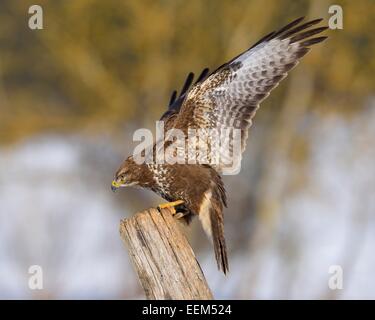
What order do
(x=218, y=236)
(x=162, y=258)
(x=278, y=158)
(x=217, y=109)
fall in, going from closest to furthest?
(x=162, y=258) → (x=218, y=236) → (x=217, y=109) → (x=278, y=158)

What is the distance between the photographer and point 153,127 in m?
14.6

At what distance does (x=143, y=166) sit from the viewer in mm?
6434

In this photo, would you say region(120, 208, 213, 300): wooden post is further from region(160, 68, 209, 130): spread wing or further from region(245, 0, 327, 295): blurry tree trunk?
region(245, 0, 327, 295): blurry tree trunk

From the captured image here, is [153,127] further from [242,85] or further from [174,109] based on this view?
[242,85]

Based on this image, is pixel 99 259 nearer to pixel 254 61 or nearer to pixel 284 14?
pixel 284 14

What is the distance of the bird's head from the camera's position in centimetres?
644

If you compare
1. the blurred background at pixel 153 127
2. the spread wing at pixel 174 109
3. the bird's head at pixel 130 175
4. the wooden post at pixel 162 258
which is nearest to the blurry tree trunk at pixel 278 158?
the blurred background at pixel 153 127

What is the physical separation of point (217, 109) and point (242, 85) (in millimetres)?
263

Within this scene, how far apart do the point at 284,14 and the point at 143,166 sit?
8946 millimetres

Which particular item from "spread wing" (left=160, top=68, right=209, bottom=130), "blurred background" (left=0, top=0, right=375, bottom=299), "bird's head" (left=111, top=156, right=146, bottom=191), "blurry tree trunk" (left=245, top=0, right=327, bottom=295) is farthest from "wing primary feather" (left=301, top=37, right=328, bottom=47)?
"blurry tree trunk" (left=245, top=0, right=327, bottom=295)

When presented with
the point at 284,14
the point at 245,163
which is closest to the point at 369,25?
the point at 284,14

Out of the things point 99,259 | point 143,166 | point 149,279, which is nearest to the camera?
point 149,279

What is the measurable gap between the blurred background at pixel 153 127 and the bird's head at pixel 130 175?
760cm

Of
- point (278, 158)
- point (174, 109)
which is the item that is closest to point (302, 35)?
point (174, 109)
